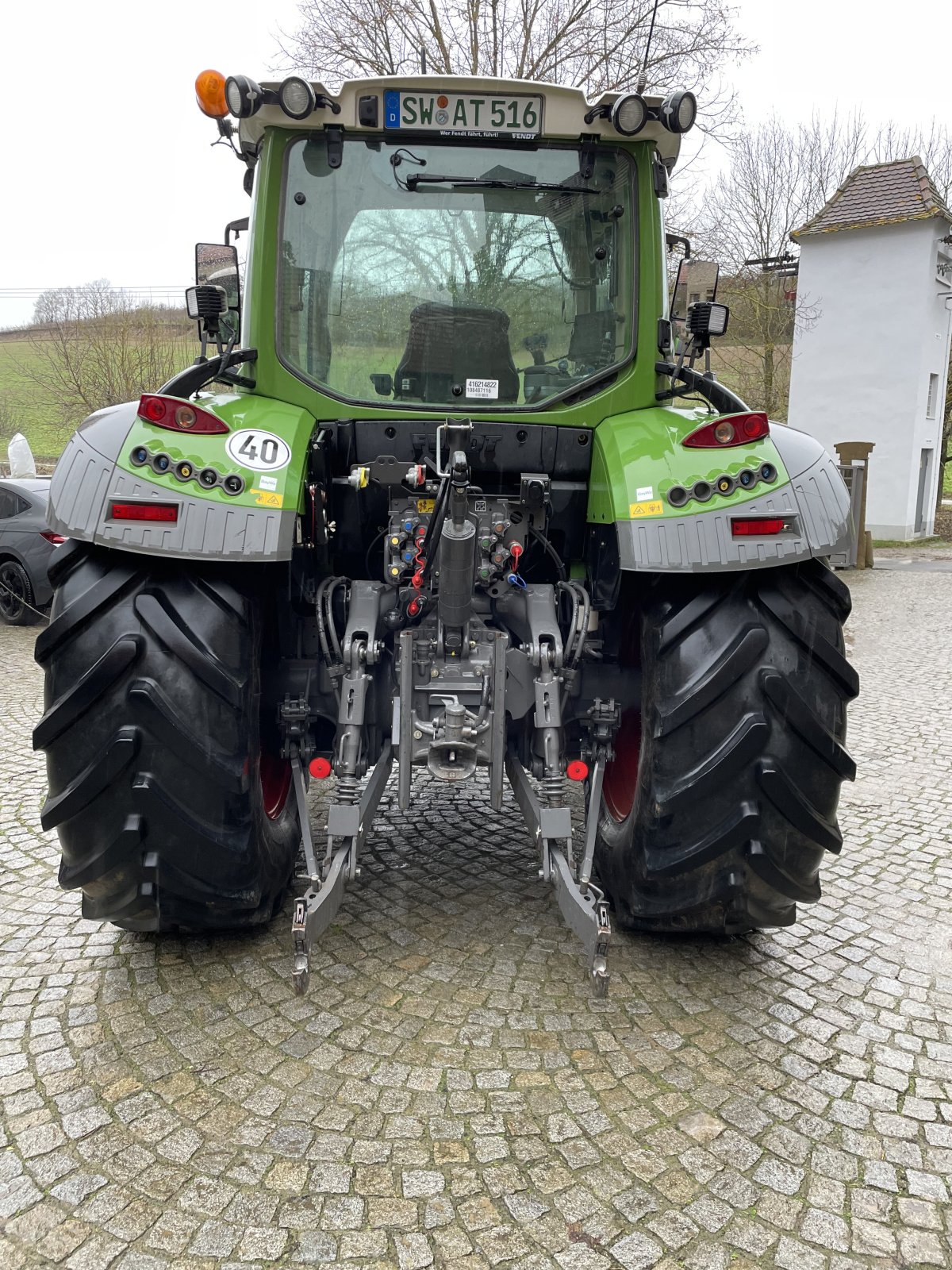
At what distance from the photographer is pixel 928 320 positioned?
19391mm

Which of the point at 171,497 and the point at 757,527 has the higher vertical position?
the point at 171,497

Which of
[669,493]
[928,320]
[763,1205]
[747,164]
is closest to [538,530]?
[669,493]

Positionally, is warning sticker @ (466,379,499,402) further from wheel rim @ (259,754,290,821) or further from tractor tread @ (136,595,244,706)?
wheel rim @ (259,754,290,821)

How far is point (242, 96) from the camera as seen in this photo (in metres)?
2.97

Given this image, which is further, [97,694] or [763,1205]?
[97,694]

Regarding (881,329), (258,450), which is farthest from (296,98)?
(881,329)

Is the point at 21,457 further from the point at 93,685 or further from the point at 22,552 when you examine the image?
the point at 93,685

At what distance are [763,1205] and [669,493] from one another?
71.3 inches

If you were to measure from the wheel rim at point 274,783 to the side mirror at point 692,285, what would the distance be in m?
2.33

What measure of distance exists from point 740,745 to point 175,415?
6.22 ft

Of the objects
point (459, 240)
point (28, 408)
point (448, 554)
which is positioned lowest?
point (28, 408)

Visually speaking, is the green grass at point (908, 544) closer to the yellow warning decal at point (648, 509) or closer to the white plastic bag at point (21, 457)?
the white plastic bag at point (21, 457)

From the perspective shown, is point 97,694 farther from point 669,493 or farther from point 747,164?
point 747,164

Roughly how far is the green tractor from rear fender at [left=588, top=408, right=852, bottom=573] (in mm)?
12
